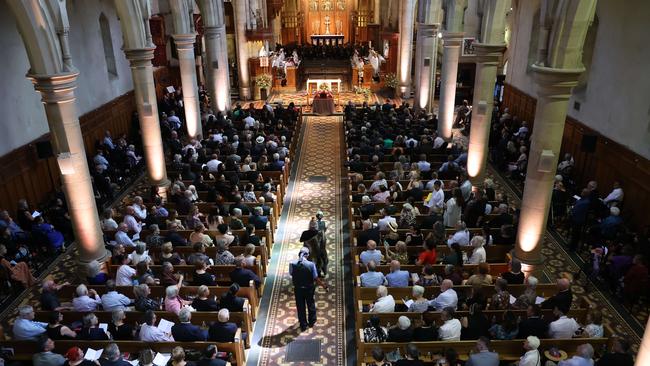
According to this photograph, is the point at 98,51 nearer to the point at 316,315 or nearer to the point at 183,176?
the point at 183,176

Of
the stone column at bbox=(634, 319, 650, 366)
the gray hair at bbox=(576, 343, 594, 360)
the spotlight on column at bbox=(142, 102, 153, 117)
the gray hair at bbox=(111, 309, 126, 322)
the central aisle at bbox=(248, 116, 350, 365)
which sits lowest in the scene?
the central aisle at bbox=(248, 116, 350, 365)

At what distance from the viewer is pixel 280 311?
9.91m

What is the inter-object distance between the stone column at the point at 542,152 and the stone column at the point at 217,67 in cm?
1517

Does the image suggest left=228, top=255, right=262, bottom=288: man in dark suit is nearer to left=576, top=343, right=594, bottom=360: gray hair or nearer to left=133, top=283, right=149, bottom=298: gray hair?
left=133, top=283, right=149, bottom=298: gray hair

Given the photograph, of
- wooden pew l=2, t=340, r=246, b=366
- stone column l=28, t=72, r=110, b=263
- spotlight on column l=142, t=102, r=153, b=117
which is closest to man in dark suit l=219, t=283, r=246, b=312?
wooden pew l=2, t=340, r=246, b=366

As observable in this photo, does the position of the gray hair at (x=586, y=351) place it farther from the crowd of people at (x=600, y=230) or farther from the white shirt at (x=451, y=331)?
the crowd of people at (x=600, y=230)

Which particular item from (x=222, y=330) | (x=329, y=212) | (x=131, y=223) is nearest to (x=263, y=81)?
(x=329, y=212)

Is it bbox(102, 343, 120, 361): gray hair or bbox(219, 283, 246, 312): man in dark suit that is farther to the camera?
bbox(219, 283, 246, 312): man in dark suit

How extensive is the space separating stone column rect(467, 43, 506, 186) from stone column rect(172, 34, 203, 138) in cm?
946

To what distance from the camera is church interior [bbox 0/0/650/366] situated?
7578mm

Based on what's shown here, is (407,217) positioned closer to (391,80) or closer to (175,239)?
(175,239)

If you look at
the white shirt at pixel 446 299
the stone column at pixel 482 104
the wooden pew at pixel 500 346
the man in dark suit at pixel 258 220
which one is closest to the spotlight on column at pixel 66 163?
the man in dark suit at pixel 258 220

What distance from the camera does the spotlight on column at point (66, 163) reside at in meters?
9.78

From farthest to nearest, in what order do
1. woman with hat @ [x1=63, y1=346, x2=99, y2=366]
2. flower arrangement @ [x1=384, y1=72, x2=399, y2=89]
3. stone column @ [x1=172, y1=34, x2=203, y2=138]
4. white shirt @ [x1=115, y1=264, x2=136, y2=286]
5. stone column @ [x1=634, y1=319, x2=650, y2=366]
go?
flower arrangement @ [x1=384, y1=72, x2=399, y2=89] → stone column @ [x1=172, y1=34, x2=203, y2=138] → white shirt @ [x1=115, y1=264, x2=136, y2=286] → woman with hat @ [x1=63, y1=346, x2=99, y2=366] → stone column @ [x1=634, y1=319, x2=650, y2=366]
